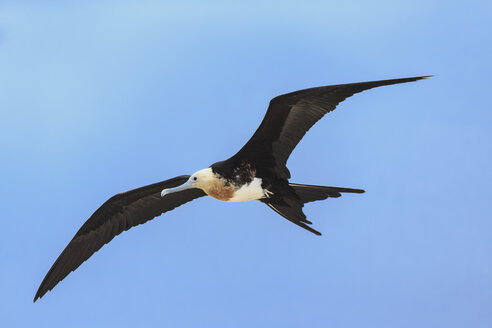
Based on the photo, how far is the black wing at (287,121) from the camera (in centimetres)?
477

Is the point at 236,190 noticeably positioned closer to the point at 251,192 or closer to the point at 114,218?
the point at 251,192

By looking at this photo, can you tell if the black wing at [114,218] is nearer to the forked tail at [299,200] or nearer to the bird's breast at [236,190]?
the bird's breast at [236,190]

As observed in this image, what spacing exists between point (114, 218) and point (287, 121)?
1.87 m

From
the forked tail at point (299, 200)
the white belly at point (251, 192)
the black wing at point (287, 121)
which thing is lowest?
the forked tail at point (299, 200)

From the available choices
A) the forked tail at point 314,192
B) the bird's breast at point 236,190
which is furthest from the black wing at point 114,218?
the forked tail at point 314,192

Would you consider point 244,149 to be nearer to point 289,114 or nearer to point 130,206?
point 289,114

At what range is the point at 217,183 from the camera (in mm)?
5242

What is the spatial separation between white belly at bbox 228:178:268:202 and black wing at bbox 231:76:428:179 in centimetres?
14

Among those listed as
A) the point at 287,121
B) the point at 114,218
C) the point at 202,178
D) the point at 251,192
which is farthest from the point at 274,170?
the point at 114,218

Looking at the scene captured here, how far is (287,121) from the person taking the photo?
5.04 meters

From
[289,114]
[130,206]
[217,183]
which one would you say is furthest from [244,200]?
[130,206]

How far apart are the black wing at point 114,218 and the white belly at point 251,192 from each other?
0.86 metres

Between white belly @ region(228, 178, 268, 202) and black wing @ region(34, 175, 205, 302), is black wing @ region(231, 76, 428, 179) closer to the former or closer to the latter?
white belly @ region(228, 178, 268, 202)

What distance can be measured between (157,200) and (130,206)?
228mm
